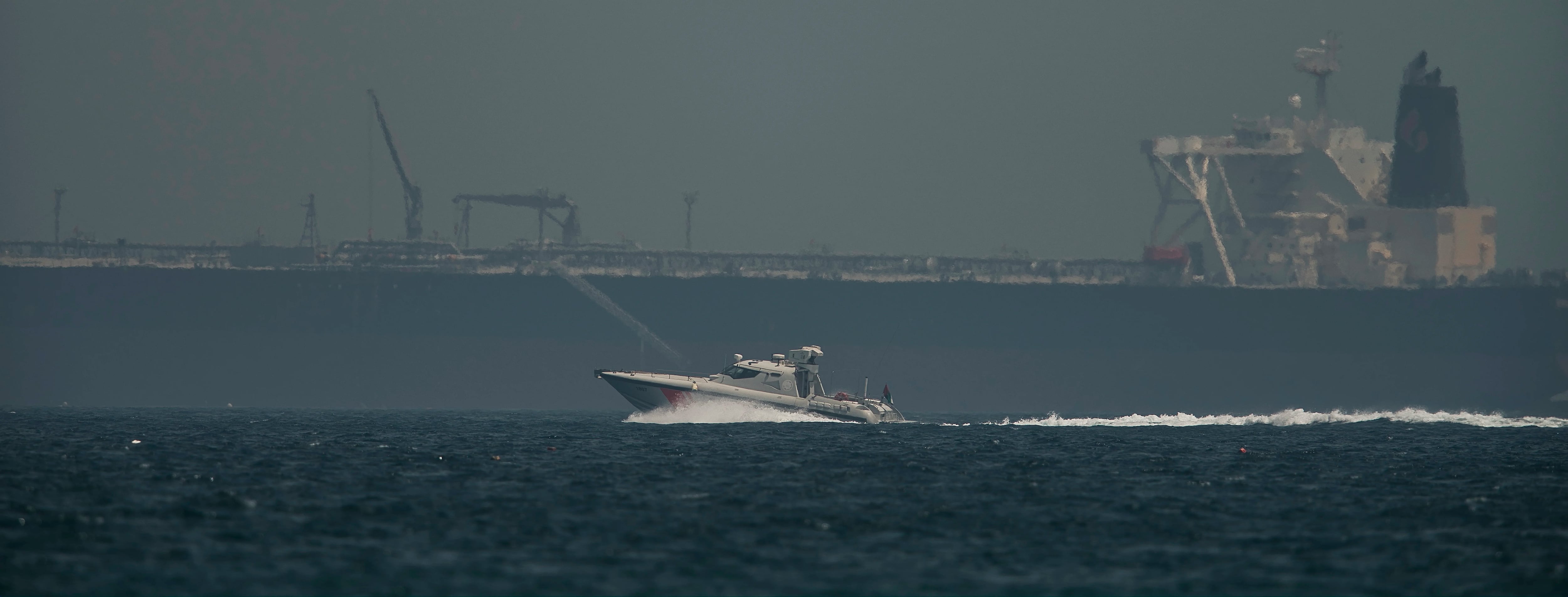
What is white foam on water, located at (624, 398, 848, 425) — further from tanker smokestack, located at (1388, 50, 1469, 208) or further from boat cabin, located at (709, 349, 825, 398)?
tanker smokestack, located at (1388, 50, 1469, 208)

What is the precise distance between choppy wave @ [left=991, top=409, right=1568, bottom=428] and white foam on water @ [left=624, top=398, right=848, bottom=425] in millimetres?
14935

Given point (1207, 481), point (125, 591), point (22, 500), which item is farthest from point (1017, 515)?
point (22, 500)

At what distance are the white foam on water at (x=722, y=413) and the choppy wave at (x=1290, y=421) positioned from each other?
14935 mm

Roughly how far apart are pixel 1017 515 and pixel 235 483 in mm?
18797

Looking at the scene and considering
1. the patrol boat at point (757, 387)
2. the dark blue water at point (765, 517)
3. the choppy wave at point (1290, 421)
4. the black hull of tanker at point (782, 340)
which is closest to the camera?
the dark blue water at point (765, 517)

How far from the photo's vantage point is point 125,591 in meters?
24.1

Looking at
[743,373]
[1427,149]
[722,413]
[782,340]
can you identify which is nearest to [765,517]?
[722,413]

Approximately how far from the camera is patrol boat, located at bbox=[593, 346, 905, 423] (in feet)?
203

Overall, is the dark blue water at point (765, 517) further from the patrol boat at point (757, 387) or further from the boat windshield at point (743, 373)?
the boat windshield at point (743, 373)


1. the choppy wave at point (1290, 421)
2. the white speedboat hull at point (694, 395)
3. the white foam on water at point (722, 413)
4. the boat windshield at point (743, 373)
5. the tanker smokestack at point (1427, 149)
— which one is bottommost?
the choppy wave at point (1290, 421)

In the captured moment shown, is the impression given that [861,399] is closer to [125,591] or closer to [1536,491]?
[1536,491]

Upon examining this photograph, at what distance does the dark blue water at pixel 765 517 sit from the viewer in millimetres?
26172

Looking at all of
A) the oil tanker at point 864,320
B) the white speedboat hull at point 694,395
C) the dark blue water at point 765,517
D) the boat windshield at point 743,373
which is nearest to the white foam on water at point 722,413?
the white speedboat hull at point 694,395

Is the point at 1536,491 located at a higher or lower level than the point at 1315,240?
lower
